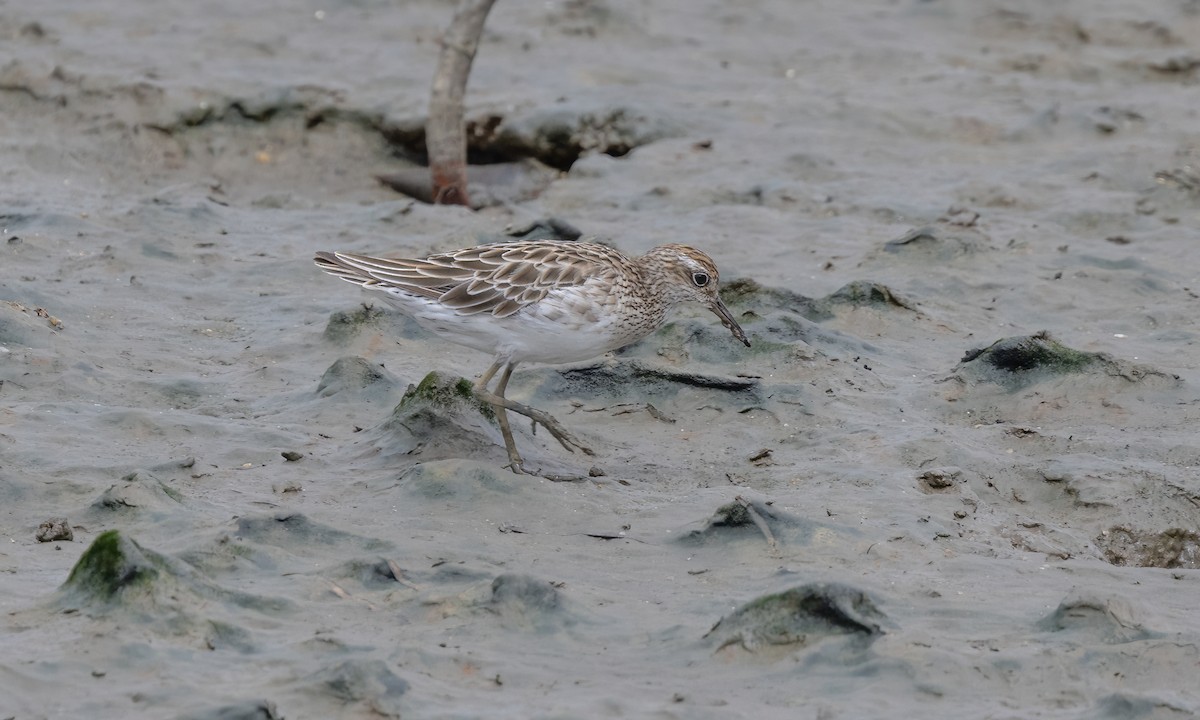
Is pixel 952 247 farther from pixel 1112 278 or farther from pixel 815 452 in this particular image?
pixel 815 452

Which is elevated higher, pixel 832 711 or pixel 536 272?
pixel 536 272

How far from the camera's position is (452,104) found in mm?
12672

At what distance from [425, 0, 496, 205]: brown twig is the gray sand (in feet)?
2.19

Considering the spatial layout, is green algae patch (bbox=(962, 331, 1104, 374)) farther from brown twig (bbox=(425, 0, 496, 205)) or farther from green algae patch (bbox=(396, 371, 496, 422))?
brown twig (bbox=(425, 0, 496, 205))

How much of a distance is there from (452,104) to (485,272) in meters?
4.75

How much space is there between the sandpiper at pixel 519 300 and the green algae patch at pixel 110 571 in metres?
2.20

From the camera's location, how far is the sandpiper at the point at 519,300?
317 inches

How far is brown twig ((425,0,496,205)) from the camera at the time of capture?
1260cm

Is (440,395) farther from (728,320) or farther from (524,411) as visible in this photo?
(728,320)

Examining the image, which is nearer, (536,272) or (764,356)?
(536,272)

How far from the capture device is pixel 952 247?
11008 mm

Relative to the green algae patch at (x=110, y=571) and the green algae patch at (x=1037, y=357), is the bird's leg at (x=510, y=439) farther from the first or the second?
the green algae patch at (x=1037, y=357)

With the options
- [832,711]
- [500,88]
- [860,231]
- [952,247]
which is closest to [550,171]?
[500,88]

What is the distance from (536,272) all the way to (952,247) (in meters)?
3.90
